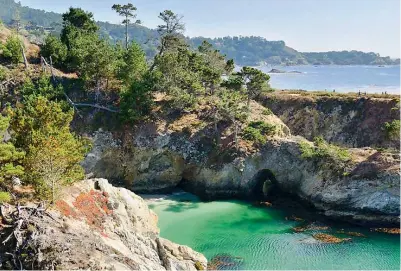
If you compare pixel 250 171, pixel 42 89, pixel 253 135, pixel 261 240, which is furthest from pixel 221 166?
pixel 42 89

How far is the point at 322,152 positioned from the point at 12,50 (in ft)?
134

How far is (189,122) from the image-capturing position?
4441 centimetres

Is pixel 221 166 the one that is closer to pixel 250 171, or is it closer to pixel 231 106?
pixel 250 171

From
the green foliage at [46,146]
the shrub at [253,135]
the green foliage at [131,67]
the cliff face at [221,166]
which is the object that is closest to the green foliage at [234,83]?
the cliff face at [221,166]

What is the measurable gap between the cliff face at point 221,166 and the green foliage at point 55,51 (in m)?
14.8

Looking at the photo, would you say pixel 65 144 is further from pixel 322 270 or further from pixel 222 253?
pixel 322 270

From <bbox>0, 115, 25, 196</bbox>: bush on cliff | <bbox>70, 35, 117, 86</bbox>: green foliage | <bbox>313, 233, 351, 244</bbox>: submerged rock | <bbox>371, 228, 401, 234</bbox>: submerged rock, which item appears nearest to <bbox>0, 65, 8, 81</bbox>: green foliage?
<bbox>70, 35, 117, 86</bbox>: green foliage

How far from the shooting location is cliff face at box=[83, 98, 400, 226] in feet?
116

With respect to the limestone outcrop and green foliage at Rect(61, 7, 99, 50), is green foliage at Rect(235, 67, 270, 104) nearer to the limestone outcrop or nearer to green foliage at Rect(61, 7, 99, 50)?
the limestone outcrop

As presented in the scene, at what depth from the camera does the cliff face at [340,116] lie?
52.7m

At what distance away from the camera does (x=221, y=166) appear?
40.9 meters

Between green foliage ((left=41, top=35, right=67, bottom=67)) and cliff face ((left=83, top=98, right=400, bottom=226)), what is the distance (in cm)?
1477

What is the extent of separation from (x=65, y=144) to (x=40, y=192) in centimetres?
355

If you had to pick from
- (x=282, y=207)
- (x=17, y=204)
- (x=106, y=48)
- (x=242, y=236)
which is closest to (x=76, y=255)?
(x=17, y=204)
